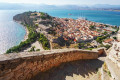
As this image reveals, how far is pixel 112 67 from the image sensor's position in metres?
4.01

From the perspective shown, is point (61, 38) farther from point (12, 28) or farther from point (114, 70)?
point (12, 28)

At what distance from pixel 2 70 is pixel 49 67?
1840 millimetres

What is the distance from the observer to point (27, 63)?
3.11 meters

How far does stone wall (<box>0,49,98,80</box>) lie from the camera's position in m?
2.62

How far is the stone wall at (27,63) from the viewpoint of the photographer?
2.62 m

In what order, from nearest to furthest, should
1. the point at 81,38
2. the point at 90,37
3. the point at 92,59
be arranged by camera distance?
the point at 92,59 < the point at 81,38 < the point at 90,37

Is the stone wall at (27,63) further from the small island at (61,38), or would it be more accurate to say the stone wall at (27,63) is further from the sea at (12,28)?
the sea at (12,28)

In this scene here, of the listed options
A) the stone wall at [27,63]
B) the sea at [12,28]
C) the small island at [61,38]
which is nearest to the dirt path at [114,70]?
the stone wall at [27,63]

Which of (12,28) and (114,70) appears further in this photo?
(12,28)

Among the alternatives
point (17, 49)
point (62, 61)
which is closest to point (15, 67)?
point (62, 61)

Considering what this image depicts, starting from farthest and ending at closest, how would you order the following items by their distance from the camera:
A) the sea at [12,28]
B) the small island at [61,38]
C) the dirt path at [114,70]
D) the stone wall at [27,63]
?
the sea at [12,28], the small island at [61,38], the dirt path at [114,70], the stone wall at [27,63]

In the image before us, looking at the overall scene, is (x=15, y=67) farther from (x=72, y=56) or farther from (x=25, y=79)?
(x=72, y=56)

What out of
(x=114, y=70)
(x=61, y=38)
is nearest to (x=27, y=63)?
(x=114, y=70)

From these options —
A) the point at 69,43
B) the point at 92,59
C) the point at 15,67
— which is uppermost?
the point at 15,67
